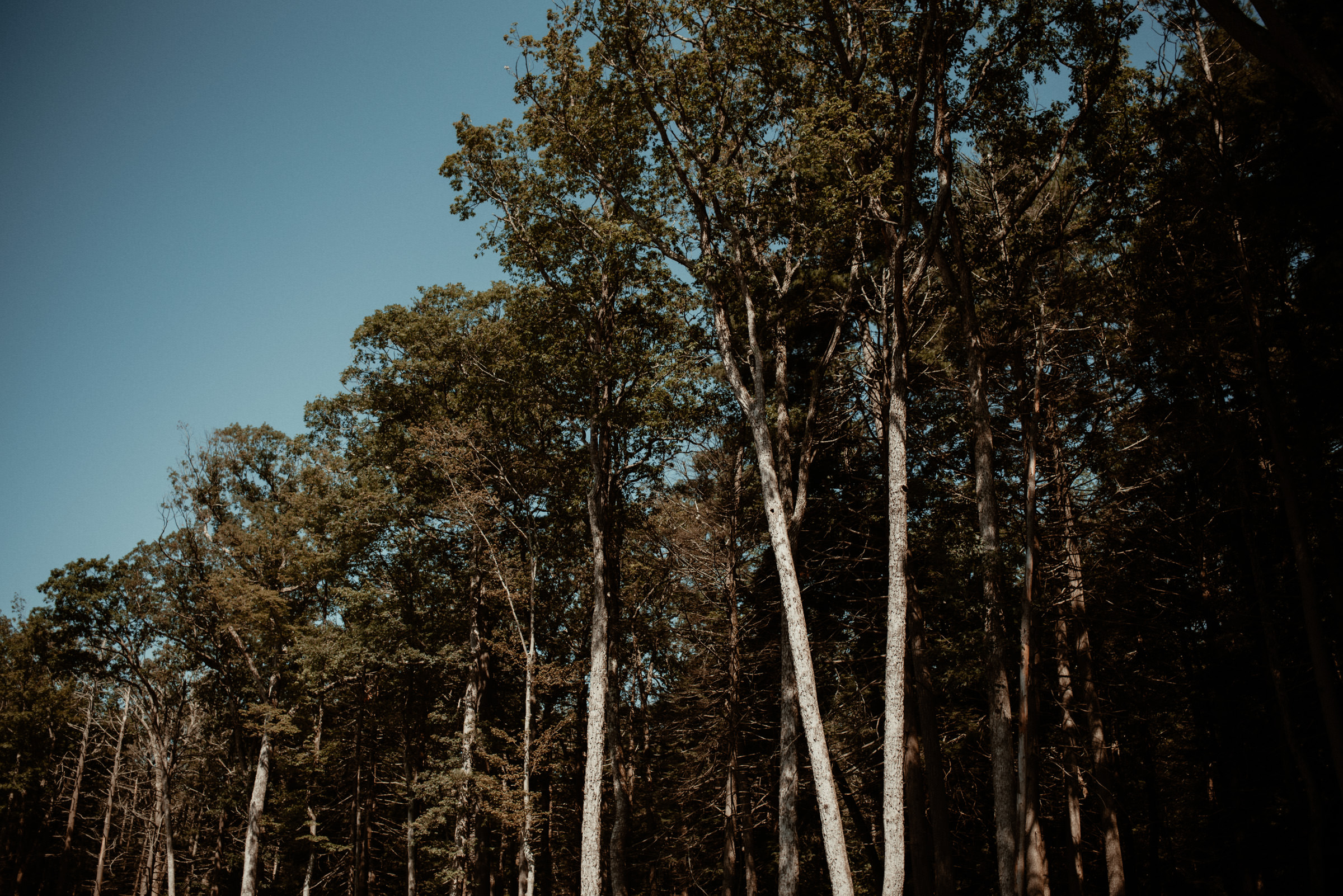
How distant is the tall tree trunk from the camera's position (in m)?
9.75

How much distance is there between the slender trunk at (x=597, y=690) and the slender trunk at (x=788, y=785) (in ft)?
9.84

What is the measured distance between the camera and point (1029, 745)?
399 inches

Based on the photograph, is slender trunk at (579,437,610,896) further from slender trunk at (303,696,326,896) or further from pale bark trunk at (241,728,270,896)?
slender trunk at (303,696,326,896)

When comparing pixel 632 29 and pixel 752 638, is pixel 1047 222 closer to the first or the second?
pixel 632 29

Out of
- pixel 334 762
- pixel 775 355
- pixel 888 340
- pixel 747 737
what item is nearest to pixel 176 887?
pixel 334 762

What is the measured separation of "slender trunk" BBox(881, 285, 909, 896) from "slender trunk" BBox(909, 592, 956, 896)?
2.54m

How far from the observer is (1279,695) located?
12.2 m

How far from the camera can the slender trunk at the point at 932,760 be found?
12070 millimetres

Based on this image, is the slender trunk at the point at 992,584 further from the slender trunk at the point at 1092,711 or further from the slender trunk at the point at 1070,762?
the slender trunk at the point at 1070,762

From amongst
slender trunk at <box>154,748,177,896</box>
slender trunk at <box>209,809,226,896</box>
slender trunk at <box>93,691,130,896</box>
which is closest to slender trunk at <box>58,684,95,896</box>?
slender trunk at <box>93,691,130,896</box>

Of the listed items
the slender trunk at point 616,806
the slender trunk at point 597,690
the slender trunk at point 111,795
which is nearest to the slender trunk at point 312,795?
the slender trunk at point 111,795

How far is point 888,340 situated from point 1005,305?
6.93ft

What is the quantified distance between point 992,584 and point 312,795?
21.9 metres

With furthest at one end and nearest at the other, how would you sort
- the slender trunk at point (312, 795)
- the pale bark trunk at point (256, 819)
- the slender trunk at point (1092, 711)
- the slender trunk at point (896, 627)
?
the slender trunk at point (312, 795) < the pale bark trunk at point (256, 819) < the slender trunk at point (1092, 711) < the slender trunk at point (896, 627)
